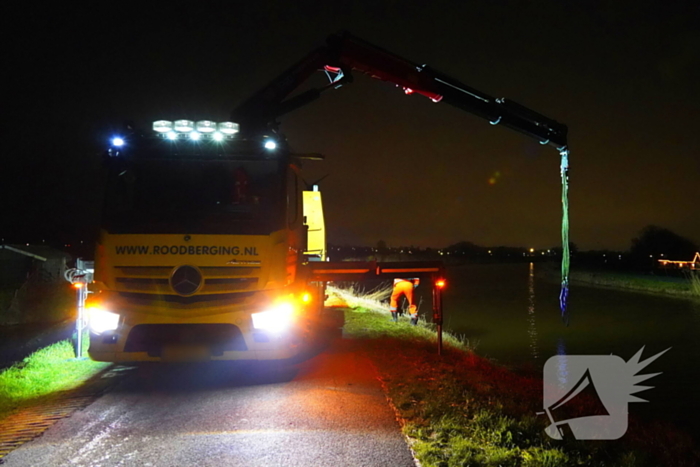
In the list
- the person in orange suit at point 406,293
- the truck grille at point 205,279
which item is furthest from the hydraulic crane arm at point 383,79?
the person in orange suit at point 406,293

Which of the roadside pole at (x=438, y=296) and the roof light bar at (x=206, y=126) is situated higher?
the roof light bar at (x=206, y=126)

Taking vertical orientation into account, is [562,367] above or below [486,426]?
below

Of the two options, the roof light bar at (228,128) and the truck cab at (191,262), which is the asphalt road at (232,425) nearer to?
the truck cab at (191,262)

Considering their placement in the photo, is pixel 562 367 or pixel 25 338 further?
pixel 562 367

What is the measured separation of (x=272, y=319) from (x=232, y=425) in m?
1.53

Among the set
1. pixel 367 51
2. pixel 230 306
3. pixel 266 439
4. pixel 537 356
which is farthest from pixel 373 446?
pixel 537 356

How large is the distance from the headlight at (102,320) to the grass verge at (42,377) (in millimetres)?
987

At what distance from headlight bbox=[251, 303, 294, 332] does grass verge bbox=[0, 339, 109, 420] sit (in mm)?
2689

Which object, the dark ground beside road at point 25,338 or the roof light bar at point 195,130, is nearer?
the roof light bar at point 195,130

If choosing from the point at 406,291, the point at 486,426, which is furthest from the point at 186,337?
the point at 406,291

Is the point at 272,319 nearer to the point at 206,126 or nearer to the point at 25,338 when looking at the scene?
the point at 206,126

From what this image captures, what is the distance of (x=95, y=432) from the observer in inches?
191

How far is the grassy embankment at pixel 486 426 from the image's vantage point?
4.25 m

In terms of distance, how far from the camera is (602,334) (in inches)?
Result: 717
